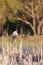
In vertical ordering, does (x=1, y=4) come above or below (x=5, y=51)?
above

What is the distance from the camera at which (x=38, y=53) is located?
5.60m

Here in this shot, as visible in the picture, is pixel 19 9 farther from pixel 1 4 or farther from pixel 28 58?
pixel 28 58

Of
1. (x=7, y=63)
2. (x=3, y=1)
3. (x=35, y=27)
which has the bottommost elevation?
(x=7, y=63)

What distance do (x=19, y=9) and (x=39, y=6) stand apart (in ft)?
4.66

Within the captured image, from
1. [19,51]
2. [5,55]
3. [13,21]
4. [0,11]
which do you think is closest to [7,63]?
[5,55]

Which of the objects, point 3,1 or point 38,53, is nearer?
point 38,53

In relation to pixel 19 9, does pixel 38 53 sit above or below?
below

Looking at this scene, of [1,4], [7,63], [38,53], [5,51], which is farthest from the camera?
[1,4]

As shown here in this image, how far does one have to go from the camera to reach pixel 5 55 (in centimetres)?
491

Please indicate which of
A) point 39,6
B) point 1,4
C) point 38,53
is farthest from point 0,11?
point 38,53

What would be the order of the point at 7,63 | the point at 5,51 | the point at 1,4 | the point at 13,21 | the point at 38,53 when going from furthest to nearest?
the point at 13,21 → the point at 1,4 → the point at 38,53 → the point at 5,51 → the point at 7,63

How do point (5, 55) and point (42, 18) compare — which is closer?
point (5, 55)

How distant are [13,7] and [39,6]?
1.71 m

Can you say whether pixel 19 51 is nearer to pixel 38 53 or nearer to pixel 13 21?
pixel 38 53
